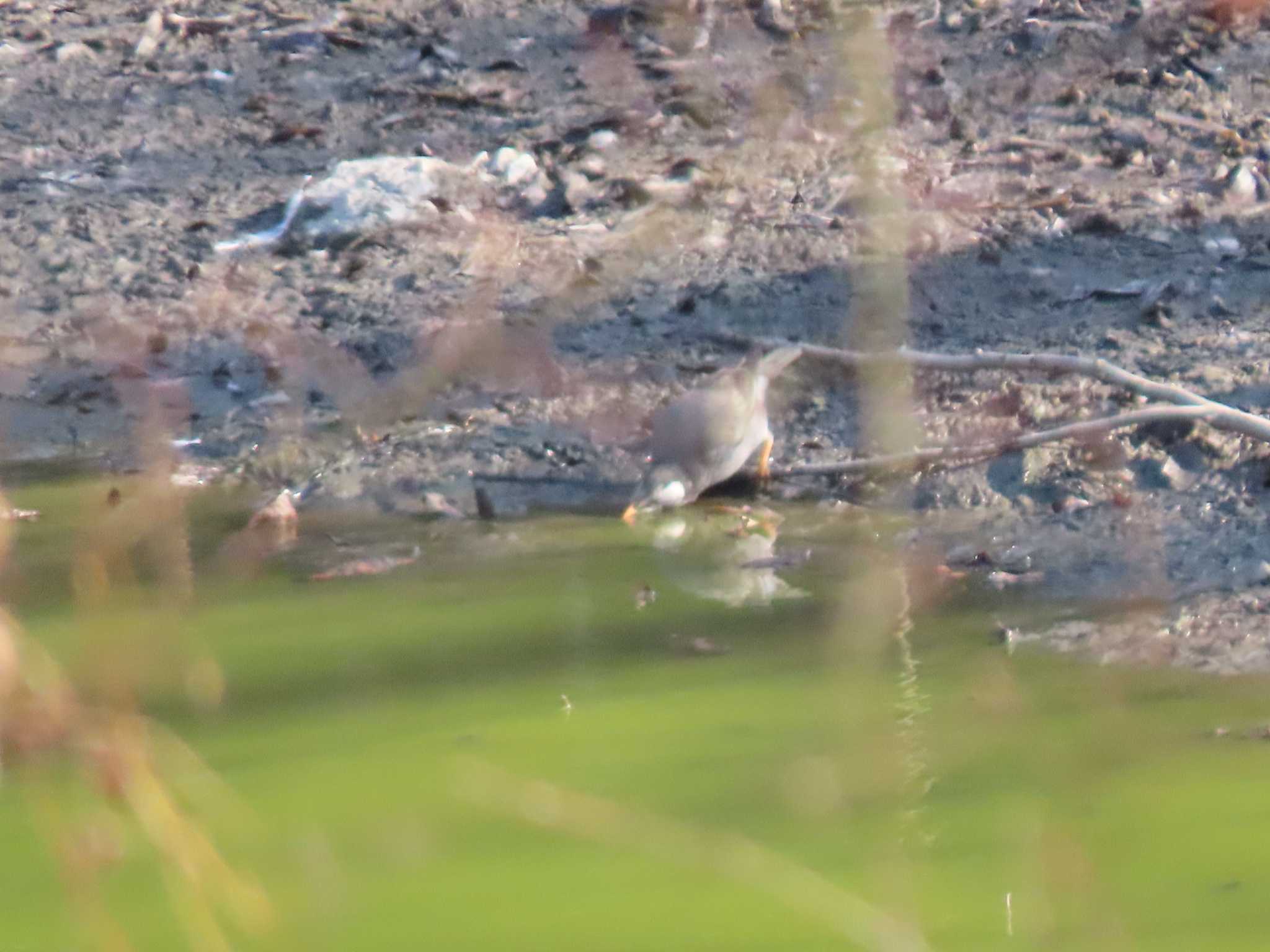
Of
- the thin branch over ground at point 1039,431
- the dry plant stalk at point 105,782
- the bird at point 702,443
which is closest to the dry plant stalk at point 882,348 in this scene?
the thin branch over ground at point 1039,431

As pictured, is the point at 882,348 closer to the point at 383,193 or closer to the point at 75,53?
the point at 383,193

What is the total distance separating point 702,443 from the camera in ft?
18.1

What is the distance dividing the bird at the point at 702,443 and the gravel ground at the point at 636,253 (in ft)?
0.71

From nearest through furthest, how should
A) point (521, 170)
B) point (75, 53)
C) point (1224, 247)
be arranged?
point (1224, 247) < point (521, 170) < point (75, 53)

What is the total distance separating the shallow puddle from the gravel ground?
0.56 metres

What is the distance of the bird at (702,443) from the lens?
5652 millimetres

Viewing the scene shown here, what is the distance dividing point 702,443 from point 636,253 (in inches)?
67.3

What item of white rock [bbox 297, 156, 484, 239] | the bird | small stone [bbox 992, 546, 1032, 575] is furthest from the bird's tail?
white rock [bbox 297, 156, 484, 239]

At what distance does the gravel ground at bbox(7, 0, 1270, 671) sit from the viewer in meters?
5.71

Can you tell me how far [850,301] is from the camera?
6711 millimetres

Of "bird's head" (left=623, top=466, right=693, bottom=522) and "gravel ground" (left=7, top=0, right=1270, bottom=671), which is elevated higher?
"gravel ground" (left=7, top=0, right=1270, bottom=671)

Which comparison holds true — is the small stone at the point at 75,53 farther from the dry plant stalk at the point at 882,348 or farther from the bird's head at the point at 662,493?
the bird's head at the point at 662,493

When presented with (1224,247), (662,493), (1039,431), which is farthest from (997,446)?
(1224,247)

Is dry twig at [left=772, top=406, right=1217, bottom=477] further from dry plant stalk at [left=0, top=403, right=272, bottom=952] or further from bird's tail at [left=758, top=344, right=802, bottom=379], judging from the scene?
dry plant stalk at [left=0, top=403, right=272, bottom=952]
